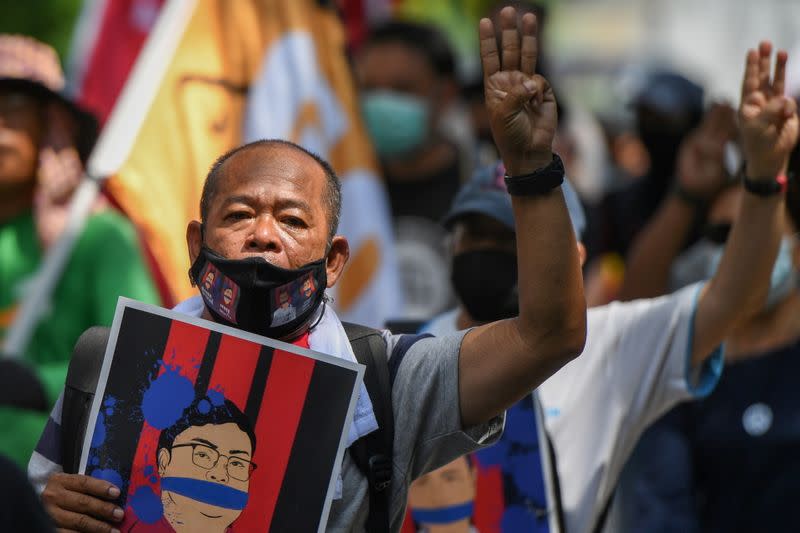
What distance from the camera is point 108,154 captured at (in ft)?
17.3

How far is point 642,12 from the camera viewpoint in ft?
76.1

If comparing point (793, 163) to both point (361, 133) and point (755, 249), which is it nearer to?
point (755, 249)

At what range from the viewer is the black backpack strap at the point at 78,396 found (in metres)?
2.86

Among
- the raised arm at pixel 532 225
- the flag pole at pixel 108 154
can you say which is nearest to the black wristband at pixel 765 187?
the raised arm at pixel 532 225

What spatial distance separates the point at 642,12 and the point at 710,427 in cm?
1878

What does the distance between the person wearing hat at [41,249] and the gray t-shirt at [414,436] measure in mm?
1601

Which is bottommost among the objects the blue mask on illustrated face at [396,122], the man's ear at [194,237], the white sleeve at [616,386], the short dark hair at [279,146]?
the white sleeve at [616,386]

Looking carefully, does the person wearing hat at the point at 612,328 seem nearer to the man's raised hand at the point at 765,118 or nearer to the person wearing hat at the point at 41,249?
the man's raised hand at the point at 765,118

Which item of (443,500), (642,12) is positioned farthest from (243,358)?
(642,12)

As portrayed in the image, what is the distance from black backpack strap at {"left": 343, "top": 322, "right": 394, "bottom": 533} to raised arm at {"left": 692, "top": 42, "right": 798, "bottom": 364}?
122 cm

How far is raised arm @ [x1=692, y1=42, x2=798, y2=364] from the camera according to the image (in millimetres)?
3816

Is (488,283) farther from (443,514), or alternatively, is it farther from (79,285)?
(79,285)

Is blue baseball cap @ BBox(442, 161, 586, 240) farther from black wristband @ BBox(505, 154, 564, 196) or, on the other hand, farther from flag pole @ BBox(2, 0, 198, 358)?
flag pole @ BBox(2, 0, 198, 358)

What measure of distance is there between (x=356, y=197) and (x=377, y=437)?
340 cm
